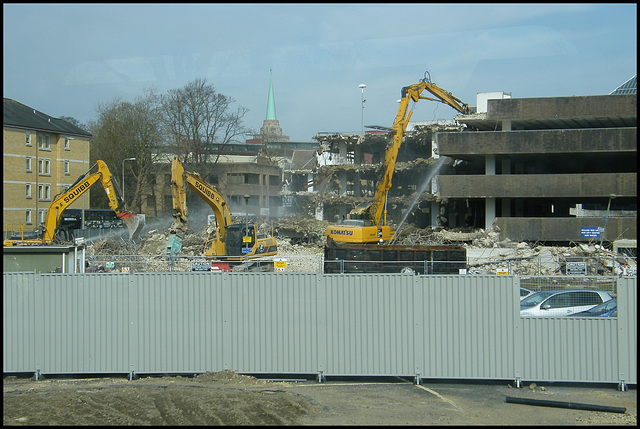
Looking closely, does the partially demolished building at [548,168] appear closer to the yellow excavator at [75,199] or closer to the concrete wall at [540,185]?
the concrete wall at [540,185]

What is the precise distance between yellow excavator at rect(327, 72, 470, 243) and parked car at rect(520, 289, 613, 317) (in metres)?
18.7

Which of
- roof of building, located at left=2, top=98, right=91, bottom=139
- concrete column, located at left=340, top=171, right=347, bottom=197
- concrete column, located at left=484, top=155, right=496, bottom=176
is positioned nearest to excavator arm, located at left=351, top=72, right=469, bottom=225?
concrete column, located at left=484, top=155, right=496, bottom=176

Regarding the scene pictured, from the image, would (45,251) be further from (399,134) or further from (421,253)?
(399,134)

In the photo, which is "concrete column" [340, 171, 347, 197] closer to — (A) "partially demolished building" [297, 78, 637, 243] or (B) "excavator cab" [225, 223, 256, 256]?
(A) "partially demolished building" [297, 78, 637, 243]

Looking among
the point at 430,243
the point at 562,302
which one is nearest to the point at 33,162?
the point at 430,243

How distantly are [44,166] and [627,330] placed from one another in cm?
4468

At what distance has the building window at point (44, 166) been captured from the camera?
44731mm

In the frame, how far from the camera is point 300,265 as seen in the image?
3073cm

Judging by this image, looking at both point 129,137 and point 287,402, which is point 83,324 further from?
point 129,137

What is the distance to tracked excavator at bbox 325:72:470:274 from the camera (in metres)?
24.3

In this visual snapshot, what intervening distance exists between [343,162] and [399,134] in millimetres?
23077

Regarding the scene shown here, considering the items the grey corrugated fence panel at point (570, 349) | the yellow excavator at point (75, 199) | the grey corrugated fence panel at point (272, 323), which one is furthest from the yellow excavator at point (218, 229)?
the grey corrugated fence panel at point (570, 349)

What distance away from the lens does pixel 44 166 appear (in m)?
45.2

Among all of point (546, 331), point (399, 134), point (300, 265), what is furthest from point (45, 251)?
point (399, 134)
